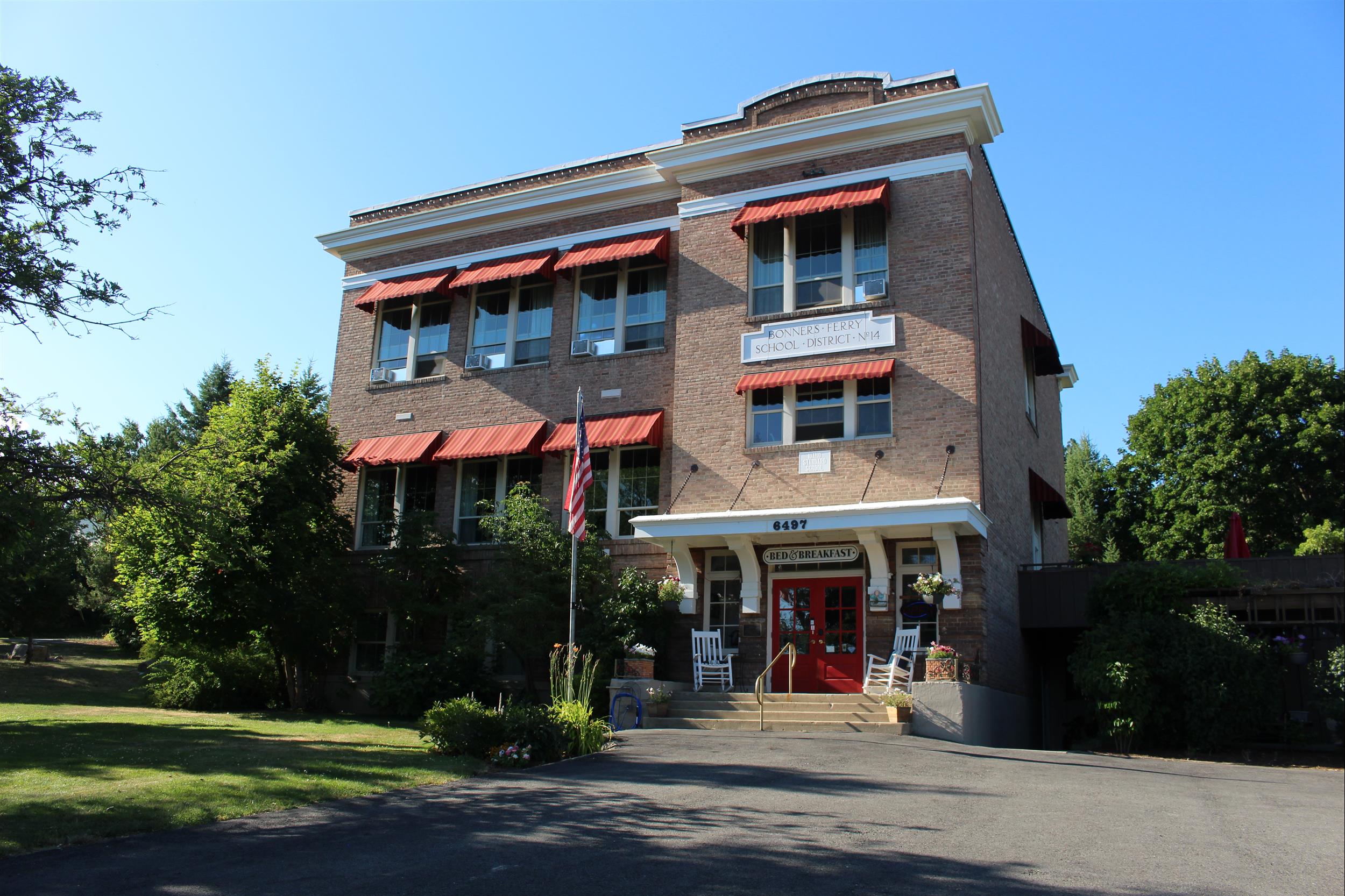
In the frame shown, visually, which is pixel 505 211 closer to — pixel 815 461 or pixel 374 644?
pixel 815 461

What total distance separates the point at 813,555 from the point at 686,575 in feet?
7.95

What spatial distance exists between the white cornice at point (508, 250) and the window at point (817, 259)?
247cm

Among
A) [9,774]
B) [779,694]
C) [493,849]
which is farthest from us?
[779,694]

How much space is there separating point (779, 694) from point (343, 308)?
14948mm

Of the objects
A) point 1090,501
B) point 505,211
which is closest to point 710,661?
point 505,211

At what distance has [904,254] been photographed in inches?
737

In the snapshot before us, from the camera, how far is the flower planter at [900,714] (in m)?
15.1

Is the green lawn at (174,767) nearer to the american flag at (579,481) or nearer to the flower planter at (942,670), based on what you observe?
the american flag at (579,481)

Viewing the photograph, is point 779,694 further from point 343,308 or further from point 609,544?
point 343,308

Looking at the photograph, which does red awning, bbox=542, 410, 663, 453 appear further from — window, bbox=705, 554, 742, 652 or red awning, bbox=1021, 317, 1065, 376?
red awning, bbox=1021, 317, 1065, 376

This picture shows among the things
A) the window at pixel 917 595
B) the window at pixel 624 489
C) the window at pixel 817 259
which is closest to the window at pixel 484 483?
the window at pixel 624 489

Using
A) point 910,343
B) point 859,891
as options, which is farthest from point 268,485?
point 859,891

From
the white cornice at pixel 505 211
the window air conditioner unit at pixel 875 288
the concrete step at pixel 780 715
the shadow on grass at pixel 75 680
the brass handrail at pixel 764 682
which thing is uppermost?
the white cornice at pixel 505 211

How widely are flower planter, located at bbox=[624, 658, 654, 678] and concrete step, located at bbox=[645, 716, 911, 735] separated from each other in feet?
3.25
